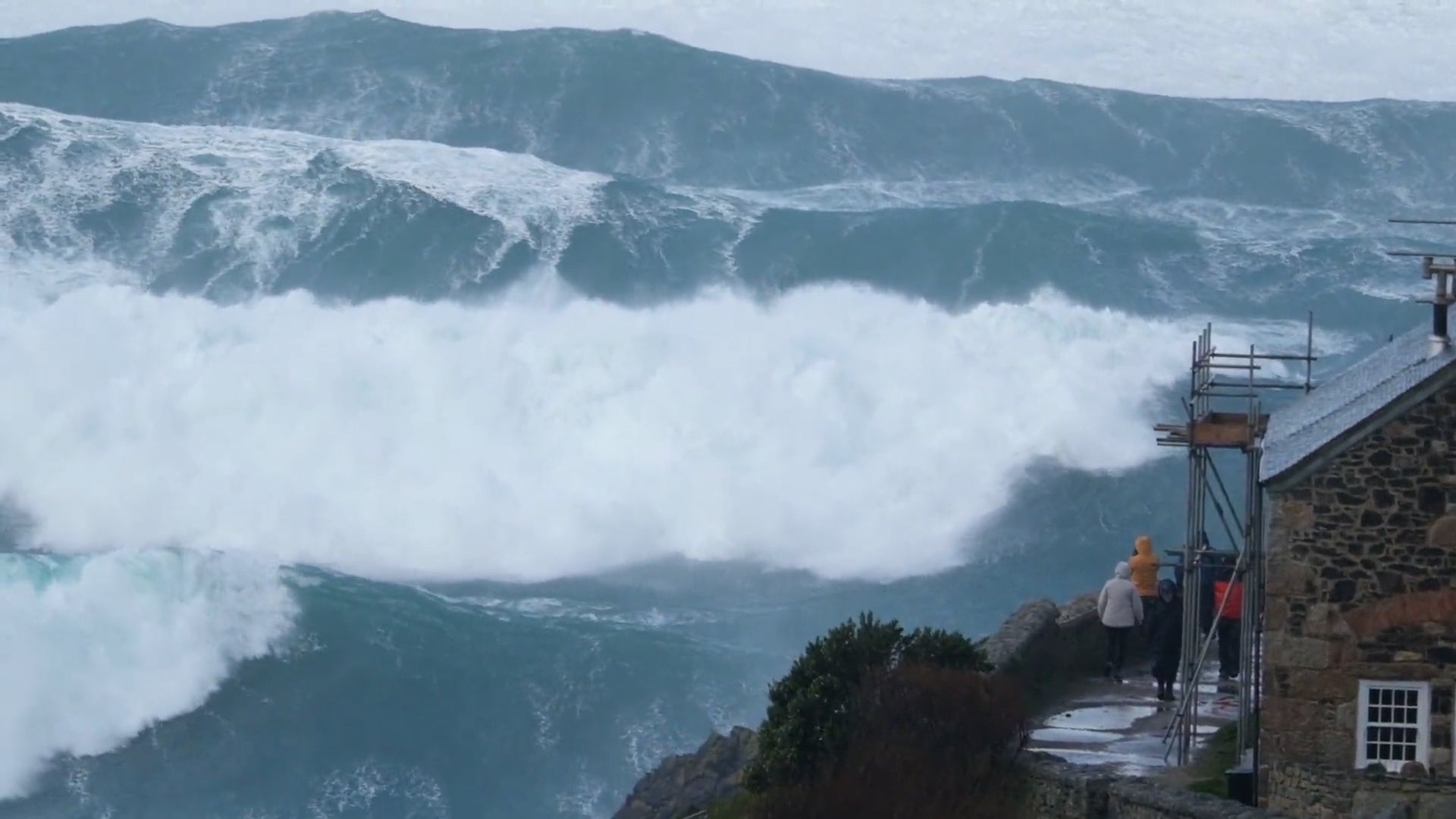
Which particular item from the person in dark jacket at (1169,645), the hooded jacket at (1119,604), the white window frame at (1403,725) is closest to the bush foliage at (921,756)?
the white window frame at (1403,725)

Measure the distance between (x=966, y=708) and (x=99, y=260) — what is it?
30.3 metres

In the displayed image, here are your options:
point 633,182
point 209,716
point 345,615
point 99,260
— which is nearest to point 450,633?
point 345,615

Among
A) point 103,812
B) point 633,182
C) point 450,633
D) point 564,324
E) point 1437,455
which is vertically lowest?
point 103,812

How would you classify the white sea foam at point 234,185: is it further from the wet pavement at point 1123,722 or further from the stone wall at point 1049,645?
the wet pavement at point 1123,722

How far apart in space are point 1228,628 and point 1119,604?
0.74 meters

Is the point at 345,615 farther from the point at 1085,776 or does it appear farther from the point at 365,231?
the point at 365,231

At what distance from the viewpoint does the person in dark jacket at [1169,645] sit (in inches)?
528

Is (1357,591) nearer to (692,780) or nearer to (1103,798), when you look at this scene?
(1103,798)

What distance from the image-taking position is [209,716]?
68.1 ft

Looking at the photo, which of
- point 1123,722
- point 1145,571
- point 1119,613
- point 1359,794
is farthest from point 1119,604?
point 1359,794

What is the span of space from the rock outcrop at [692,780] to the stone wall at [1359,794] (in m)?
5.63

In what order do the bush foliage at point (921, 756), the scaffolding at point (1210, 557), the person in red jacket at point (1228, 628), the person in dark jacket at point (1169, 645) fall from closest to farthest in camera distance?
the bush foliage at point (921, 756) < the scaffolding at point (1210, 557) < the person in red jacket at point (1228, 628) < the person in dark jacket at point (1169, 645)

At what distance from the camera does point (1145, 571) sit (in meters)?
14.3

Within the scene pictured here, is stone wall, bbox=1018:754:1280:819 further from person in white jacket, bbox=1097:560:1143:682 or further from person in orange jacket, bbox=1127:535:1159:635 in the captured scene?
person in orange jacket, bbox=1127:535:1159:635
